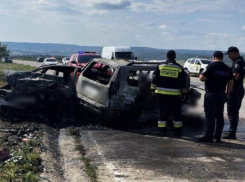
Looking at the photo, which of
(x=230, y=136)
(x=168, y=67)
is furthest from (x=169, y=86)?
(x=230, y=136)

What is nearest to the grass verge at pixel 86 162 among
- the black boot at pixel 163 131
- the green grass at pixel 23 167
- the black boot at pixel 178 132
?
the green grass at pixel 23 167

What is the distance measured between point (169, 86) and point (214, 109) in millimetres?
931

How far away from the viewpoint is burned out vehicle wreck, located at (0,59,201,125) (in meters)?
9.29

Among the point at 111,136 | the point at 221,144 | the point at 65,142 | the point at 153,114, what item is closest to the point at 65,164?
the point at 65,142

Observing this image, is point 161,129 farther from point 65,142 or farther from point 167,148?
point 65,142

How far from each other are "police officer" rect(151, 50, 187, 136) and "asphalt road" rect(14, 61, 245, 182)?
1.60 feet

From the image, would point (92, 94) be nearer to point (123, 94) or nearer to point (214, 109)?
point (123, 94)

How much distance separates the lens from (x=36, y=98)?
1034 cm

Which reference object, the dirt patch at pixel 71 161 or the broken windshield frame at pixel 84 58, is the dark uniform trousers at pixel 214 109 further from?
the broken windshield frame at pixel 84 58

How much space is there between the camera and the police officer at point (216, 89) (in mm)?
7992

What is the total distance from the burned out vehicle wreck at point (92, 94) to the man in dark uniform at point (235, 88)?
138cm

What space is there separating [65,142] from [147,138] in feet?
5.02

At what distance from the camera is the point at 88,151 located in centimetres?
720

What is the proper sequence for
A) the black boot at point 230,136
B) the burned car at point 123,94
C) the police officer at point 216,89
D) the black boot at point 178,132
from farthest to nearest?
the burned car at point 123,94
the black boot at point 178,132
the black boot at point 230,136
the police officer at point 216,89
